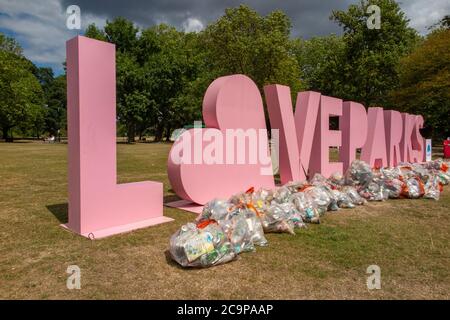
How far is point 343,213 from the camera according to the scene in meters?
6.20

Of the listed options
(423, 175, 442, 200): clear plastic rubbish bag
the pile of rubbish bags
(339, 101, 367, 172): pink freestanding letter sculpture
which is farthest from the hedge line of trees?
the pile of rubbish bags

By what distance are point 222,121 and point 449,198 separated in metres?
5.80

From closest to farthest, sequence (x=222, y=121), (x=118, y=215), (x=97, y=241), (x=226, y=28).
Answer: (x=97, y=241) → (x=118, y=215) → (x=222, y=121) → (x=226, y=28)

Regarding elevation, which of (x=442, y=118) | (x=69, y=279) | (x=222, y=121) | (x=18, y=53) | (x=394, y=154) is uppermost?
(x=18, y=53)

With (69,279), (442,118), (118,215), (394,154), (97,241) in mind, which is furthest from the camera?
(442,118)

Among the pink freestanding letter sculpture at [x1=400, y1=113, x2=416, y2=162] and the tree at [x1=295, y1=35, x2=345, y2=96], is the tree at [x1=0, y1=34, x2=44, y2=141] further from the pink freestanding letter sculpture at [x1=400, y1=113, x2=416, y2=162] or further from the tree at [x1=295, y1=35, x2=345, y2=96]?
the pink freestanding letter sculpture at [x1=400, y1=113, x2=416, y2=162]

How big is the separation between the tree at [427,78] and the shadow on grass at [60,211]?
2327 centimetres

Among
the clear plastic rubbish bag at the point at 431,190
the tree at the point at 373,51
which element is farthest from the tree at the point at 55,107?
the clear plastic rubbish bag at the point at 431,190

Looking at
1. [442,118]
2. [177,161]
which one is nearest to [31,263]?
[177,161]

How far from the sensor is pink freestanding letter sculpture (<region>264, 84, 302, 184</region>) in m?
7.66

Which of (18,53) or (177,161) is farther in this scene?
(18,53)

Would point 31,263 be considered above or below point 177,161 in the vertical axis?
below

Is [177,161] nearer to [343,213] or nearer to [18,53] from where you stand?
[343,213]

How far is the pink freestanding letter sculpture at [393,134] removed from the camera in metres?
11.6
